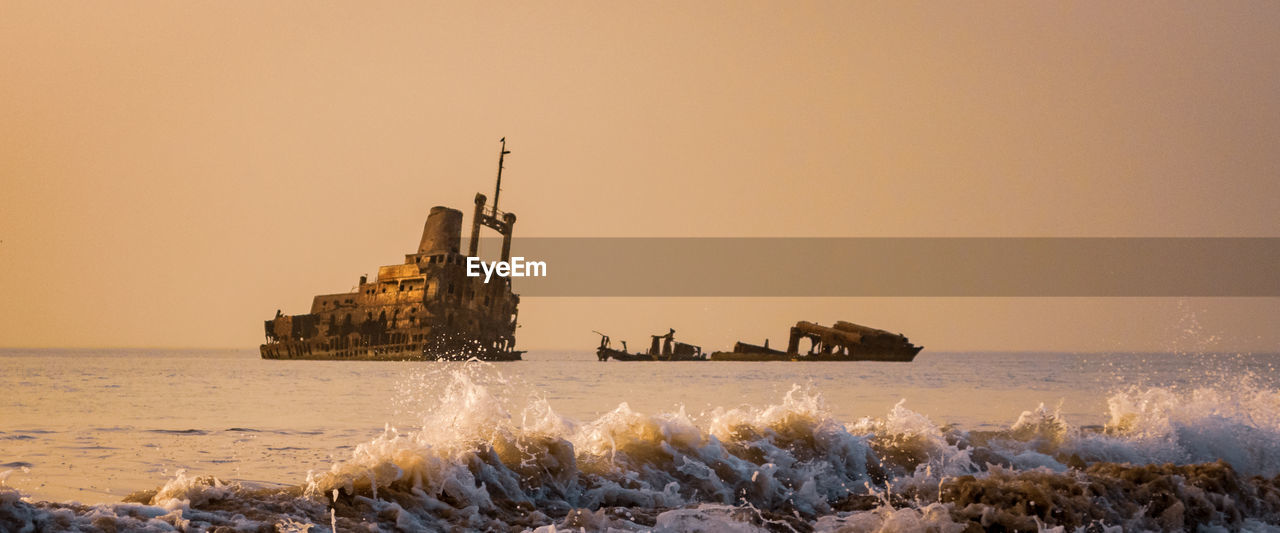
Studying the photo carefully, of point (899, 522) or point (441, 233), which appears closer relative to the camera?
point (899, 522)

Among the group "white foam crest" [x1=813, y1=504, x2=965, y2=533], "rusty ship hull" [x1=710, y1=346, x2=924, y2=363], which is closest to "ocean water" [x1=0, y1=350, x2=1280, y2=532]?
"white foam crest" [x1=813, y1=504, x2=965, y2=533]

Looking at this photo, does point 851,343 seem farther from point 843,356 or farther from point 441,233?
point 441,233

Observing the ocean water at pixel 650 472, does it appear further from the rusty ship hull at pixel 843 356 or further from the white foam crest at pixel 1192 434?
the rusty ship hull at pixel 843 356

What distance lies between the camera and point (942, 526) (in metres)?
7.03

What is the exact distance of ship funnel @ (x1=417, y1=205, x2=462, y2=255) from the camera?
240ft

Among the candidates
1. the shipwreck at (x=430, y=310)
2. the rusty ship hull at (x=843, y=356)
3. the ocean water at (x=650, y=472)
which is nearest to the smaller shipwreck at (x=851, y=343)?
the rusty ship hull at (x=843, y=356)

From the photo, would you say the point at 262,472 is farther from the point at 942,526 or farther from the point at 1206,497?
the point at 1206,497

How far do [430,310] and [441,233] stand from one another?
6.47 meters

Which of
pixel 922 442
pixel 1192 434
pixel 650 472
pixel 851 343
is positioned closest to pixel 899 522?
pixel 650 472

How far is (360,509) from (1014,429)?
30.6ft

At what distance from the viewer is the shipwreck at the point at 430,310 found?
71625 mm

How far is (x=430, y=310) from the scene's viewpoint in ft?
233

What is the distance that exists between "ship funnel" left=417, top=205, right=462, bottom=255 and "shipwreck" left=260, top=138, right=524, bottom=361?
80 mm

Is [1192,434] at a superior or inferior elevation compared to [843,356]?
inferior
